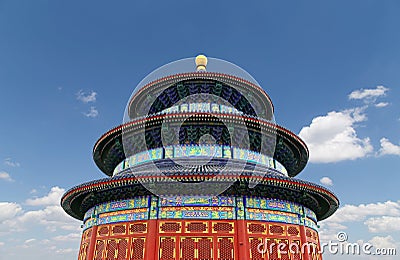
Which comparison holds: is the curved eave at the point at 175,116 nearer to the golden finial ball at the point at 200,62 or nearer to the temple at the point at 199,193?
the temple at the point at 199,193

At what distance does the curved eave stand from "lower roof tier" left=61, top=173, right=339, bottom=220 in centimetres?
337

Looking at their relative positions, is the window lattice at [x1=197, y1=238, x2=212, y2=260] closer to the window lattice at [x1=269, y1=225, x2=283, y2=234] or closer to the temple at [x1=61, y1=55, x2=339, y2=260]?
the temple at [x1=61, y1=55, x2=339, y2=260]

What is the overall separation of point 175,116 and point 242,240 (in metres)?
6.86

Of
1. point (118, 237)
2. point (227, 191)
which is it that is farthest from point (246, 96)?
point (118, 237)

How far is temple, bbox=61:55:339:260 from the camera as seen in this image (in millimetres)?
14852

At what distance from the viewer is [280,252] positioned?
15.6 meters

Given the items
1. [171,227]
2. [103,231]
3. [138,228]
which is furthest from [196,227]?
[103,231]

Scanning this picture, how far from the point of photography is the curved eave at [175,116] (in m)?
18.0

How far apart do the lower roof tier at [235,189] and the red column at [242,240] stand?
1.41 metres

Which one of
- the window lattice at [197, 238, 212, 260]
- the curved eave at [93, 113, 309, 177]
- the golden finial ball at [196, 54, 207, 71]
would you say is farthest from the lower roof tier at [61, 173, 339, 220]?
the golden finial ball at [196, 54, 207, 71]

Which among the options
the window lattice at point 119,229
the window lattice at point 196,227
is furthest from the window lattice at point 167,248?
the window lattice at point 119,229

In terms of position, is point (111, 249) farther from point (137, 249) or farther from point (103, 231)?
point (137, 249)

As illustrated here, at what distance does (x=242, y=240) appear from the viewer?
48.6ft

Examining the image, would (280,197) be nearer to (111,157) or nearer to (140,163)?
(140,163)
